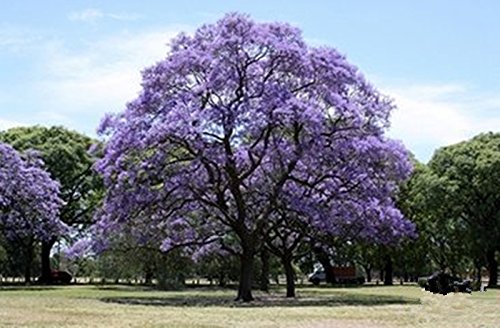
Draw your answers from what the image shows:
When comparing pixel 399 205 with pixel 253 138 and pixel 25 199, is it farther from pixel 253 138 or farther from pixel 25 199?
pixel 253 138

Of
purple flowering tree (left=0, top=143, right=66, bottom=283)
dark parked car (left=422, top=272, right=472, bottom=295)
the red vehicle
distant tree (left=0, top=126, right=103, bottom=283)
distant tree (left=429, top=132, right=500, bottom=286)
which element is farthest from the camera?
the red vehicle

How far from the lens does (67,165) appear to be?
2419 inches

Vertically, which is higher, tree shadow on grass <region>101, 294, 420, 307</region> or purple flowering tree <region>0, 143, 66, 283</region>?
purple flowering tree <region>0, 143, 66, 283</region>

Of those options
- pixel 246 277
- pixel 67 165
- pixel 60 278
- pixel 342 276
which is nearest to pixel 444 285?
pixel 246 277

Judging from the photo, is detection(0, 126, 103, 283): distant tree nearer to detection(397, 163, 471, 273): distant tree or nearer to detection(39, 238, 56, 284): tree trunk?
detection(39, 238, 56, 284): tree trunk

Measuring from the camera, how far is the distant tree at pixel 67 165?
2403 inches

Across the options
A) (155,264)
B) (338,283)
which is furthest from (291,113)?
(338,283)

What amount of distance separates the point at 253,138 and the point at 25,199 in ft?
61.5

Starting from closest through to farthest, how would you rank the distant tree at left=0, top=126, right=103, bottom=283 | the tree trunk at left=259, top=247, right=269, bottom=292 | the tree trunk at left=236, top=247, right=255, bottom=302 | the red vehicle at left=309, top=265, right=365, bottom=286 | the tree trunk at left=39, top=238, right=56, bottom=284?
the tree trunk at left=236, top=247, right=255, bottom=302
the tree trunk at left=259, top=247, right=269, bottom=292
the distant tree at left=0, top=126, right=103, bottom=283
the tree trunk at left=39, top=238, right=56, bottom=284
the red vehicle at left=309, top=265, right=365, bottom=286

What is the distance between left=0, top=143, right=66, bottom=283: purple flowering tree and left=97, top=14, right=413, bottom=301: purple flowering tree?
1222cm

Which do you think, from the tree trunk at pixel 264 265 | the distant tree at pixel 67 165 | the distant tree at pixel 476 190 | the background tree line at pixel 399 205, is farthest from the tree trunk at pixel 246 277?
the distant tree at pixel 67 165

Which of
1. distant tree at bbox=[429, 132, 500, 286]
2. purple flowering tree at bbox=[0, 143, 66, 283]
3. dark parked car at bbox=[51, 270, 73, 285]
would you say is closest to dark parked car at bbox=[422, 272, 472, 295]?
distant tree at bbox=[429, 132, 500, 286]

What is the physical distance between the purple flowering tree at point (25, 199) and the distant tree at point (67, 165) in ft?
38.5

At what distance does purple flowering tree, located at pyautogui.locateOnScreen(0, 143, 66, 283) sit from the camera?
44.5m
